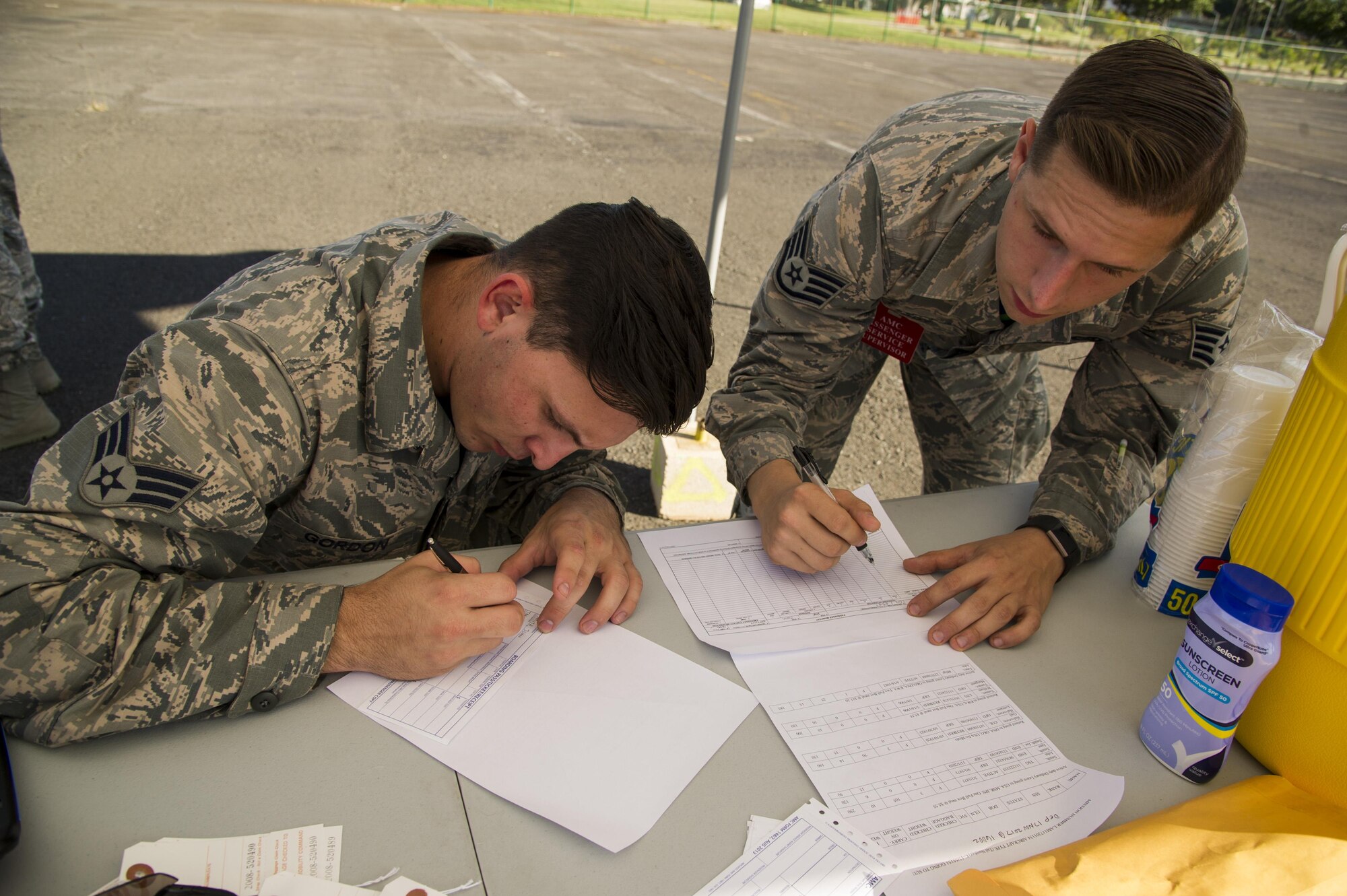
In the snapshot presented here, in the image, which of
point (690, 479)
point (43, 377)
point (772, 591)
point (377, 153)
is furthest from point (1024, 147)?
point (377, 153)

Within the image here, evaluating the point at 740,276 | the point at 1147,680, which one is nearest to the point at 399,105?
the point at 740,276

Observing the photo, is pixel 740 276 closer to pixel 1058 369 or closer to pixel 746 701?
pixel 1058 369

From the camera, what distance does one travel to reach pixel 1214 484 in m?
1.11

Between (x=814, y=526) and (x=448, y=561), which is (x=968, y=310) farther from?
(x=448, y=561)

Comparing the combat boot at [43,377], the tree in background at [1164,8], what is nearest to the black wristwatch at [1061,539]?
the combat boot at [43,377]

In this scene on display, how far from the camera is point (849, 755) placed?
3.05 feet

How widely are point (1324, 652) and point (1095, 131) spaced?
0.64 m

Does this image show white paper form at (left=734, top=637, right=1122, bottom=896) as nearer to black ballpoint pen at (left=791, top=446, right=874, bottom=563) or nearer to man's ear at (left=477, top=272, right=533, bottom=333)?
black ballpoint pen at (left=791, top=446, right=874, bottom=563)

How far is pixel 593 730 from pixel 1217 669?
2.10ft

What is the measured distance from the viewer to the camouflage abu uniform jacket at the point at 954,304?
1410 mm

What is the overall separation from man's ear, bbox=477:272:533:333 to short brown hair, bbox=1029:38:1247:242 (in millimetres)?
709

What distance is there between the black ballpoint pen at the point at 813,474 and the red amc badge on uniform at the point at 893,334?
0.37 m

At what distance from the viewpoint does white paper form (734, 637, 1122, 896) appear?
85 cm

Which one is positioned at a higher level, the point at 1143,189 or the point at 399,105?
the point at 1143,189
